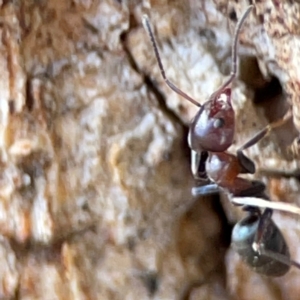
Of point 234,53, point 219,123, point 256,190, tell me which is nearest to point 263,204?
point 256,190

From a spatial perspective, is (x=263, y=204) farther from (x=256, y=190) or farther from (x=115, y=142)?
(x=115, y=142)

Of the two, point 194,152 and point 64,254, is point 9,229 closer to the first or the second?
point 64,254

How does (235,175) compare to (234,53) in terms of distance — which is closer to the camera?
(234,53)

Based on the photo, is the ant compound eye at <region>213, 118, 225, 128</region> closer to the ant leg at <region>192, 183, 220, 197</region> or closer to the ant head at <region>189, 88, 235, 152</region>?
the ant head at <region>189, 88, 235, 152</region>

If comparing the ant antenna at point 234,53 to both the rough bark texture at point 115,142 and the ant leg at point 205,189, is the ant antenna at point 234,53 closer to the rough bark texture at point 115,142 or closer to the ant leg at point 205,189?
the rough bark texture at point 115,142

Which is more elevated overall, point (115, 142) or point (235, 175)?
point (115, 142)

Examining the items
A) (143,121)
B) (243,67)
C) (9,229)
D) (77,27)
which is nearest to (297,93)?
(243,67)

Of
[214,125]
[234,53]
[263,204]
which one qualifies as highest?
[234,53]

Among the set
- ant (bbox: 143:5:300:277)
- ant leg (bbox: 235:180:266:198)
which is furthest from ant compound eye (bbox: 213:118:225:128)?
ant leg (bbox: 235:180:266:198)
